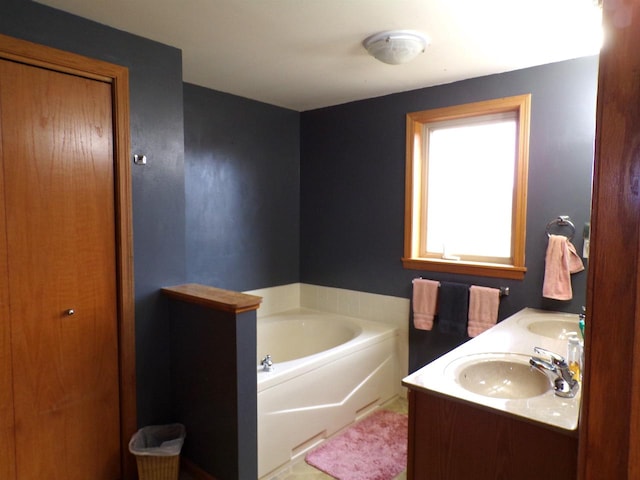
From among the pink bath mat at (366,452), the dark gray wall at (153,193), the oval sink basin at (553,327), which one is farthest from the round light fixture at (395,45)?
the pink bath mat at (366,452)

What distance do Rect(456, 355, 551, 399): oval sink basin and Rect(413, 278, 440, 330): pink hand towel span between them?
113cm

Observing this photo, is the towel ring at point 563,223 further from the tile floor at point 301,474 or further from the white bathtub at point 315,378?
the tile floor at point 301,474

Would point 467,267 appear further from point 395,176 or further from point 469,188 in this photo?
point 395,176

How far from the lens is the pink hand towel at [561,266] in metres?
2.44

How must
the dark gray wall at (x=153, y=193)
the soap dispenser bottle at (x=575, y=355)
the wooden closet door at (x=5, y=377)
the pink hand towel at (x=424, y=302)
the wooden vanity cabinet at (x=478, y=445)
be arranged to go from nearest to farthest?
1. the wooden vanity cabinet at (x=478, y=445)
2. the soap dispenser bottle at (x=575, y=355)
3. the wooden closet door at (x=5, y=377)
4. the dark gray wall at (x=153, y=193)
5. the pink hand towel at (x=424, y=302)

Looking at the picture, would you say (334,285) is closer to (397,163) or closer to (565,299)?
(397,163)

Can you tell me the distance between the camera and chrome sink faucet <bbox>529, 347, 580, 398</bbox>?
57.8 inches

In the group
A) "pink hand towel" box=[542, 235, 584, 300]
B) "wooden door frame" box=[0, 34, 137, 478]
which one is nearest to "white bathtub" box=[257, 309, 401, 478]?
"wooden door frame" box=[0, 34, 137, 478]

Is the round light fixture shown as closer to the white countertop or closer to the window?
the window

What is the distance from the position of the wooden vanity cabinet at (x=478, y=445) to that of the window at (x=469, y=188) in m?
1.46

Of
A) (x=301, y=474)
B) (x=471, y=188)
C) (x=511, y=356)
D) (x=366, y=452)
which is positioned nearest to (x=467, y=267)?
(x=471, y=188)

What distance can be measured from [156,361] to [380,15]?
6.78 ft

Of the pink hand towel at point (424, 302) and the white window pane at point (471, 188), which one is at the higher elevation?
the white window pane at point (471, 188)

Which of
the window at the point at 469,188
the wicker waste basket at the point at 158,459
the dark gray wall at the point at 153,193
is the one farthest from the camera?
the window at the point at 469,188
